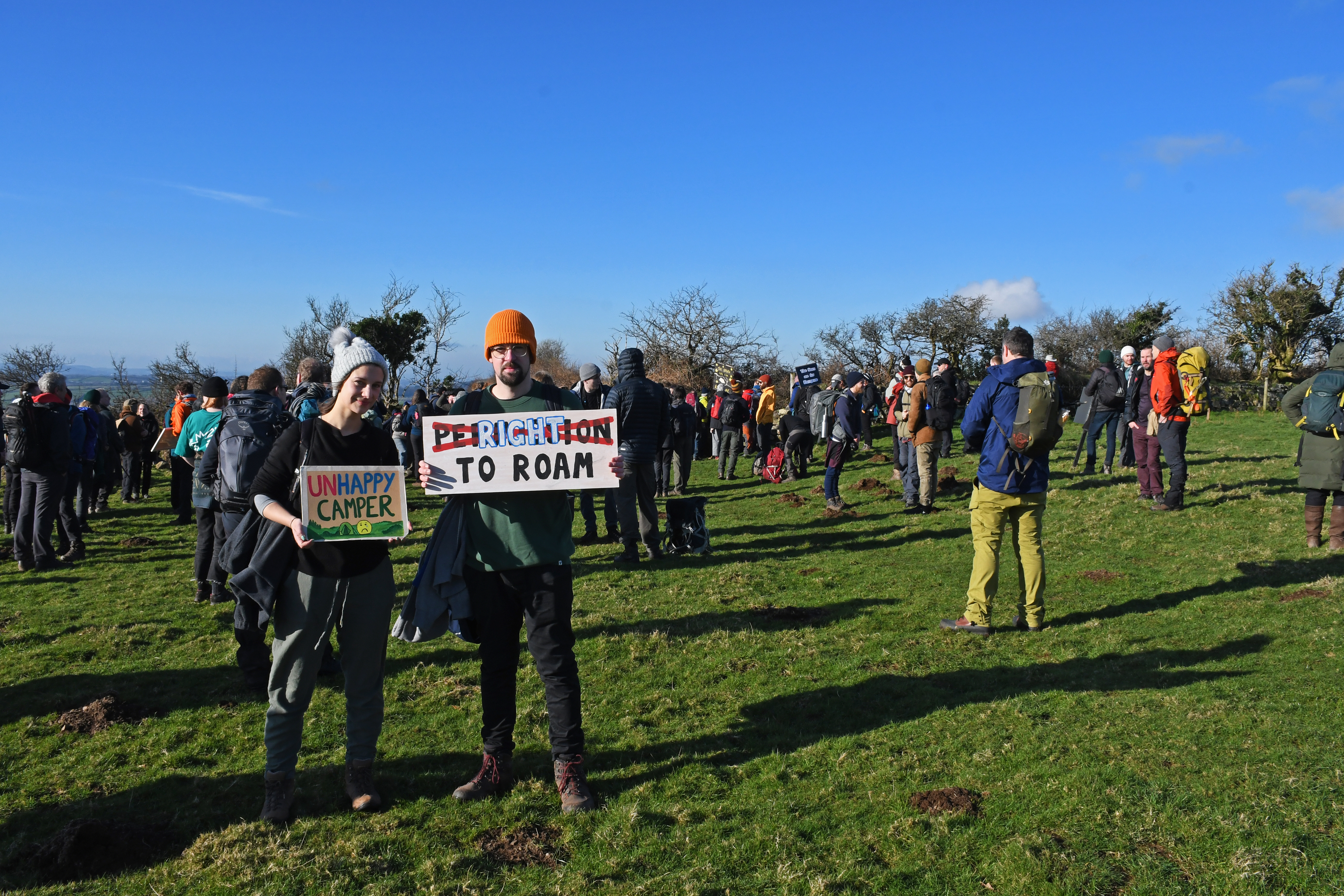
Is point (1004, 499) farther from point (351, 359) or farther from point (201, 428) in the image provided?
point (201, 428)

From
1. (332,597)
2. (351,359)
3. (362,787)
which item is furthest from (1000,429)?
(362,787)

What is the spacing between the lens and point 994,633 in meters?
6.91

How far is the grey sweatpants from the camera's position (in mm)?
3938

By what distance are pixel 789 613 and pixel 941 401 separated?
7274 millimetres

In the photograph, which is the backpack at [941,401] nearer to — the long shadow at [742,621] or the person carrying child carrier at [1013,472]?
the long shadow at [742,621]

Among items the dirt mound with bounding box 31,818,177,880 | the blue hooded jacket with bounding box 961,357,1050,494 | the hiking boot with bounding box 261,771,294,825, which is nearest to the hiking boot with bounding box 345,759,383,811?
Answer: the hiking boot with bounding box 261,771,294,825

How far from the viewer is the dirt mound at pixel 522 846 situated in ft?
12.0

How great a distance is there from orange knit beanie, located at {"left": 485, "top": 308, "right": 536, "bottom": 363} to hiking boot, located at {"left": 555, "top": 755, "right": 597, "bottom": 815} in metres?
2.01

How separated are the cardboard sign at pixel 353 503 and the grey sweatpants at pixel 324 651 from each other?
262 millimetres

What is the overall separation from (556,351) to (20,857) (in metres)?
83.7

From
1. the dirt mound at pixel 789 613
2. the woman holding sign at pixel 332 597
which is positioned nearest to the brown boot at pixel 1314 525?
the dirt mound at pixel 789 613

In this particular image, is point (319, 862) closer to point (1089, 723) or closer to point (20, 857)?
point (20, 857)

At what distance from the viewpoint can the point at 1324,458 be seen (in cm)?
877

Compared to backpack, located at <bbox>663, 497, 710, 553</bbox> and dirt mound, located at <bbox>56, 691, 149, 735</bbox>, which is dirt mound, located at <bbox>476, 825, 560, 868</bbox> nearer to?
dirt mound, located at <bbox>56, 691, 149, 735</bbox>
